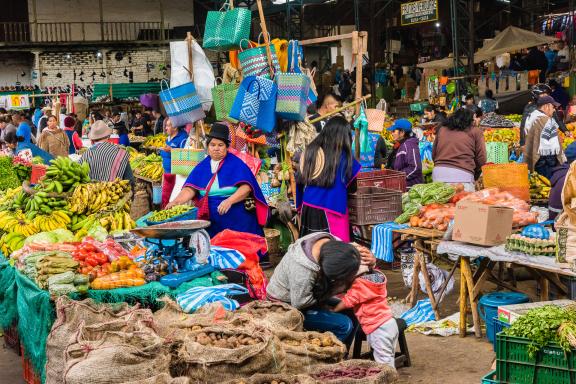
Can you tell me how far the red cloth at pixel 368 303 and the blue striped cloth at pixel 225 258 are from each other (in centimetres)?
104

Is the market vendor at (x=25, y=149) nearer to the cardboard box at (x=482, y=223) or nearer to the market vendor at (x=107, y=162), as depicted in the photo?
the market vendor at (x=107, y=162)

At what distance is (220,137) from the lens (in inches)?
283

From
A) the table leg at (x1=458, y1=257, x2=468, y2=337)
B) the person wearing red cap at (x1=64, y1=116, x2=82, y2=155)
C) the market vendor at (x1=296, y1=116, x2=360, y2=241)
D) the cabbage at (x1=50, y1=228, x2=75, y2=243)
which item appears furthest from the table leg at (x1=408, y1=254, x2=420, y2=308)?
the person wearing red cap at (x1=64, y1=116, x2=82, y2=155)

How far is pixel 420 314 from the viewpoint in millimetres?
7754

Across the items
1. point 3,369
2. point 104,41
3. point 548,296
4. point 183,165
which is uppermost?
point 104,41

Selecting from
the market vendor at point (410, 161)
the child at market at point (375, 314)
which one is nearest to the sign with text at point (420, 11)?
the market vendor at point (410, 161)

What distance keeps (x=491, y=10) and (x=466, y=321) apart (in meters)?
A: 23.0

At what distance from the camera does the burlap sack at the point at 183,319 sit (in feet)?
16.2

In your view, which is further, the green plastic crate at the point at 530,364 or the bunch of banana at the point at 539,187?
the bunch of banana at the point at 539,187

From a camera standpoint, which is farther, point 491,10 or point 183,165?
point 491,10

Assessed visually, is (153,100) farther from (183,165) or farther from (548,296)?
(548,296)

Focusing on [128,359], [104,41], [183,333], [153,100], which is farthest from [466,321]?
[104,41]

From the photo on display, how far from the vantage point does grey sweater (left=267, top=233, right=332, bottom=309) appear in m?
5.05

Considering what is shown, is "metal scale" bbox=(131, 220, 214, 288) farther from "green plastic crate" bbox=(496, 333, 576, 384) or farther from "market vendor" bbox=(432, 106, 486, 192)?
"market vendor" bbox=(432, 106, 486, 192)
